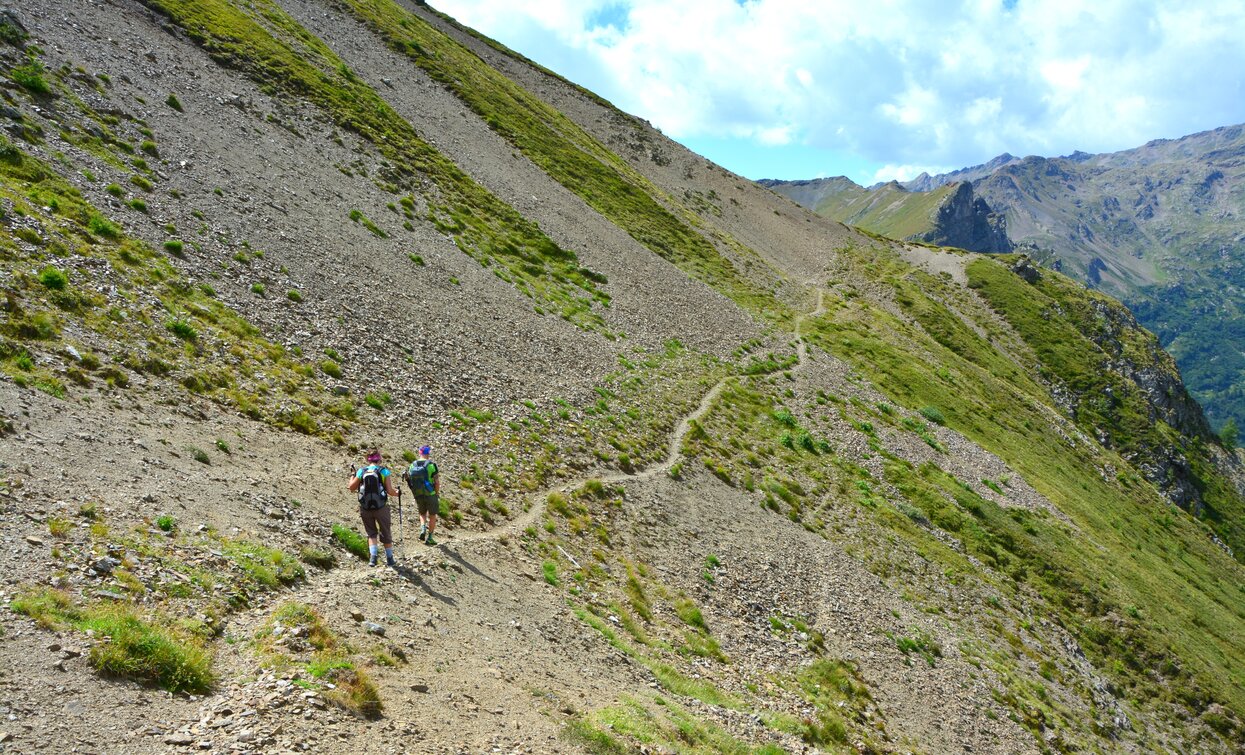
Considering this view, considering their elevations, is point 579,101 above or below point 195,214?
above

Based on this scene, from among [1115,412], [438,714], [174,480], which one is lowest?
[174,480]

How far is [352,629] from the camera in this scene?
1394 cm

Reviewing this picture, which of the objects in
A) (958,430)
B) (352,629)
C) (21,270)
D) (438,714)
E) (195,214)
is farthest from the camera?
(958,430)

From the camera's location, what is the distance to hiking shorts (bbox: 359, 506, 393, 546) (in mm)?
16938

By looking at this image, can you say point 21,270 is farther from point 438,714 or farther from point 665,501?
point 665,501

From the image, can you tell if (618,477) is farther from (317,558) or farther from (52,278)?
(52,278)

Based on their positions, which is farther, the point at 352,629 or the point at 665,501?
the point at 665,501

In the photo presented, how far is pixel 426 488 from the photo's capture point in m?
19.4

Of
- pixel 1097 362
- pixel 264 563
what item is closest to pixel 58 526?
pixel 264 563

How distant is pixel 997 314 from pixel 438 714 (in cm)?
12633

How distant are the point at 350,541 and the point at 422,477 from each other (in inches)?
101

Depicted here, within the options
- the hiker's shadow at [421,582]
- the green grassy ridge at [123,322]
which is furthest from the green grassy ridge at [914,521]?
the green grassy ridge at [123,322]

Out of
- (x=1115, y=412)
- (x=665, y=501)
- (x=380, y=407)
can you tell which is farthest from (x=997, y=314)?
(x=380, y=407)


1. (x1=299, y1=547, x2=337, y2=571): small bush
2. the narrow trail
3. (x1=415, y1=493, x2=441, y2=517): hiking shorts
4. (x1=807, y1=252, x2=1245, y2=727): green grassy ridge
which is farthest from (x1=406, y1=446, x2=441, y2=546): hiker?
(x1=807, y1=252, x2=1245, y2=727): green grassy ridge
